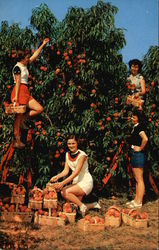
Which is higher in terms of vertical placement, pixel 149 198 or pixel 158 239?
pixel 149 198

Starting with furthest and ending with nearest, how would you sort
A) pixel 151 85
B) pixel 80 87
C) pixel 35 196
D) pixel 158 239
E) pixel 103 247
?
pixel 151 85 → pixel 80 87 → pixel 35 196 → pixel 158 239 → pixel 103 247

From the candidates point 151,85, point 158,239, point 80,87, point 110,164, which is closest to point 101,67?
point 80,87

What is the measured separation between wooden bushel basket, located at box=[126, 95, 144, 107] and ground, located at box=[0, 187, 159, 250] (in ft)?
7.91

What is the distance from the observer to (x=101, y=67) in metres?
7.52

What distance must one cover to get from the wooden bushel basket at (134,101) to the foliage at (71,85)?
128 millimetres

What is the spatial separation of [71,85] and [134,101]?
4.30 ft

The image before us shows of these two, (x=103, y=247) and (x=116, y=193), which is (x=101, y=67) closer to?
(x=116, y=193)

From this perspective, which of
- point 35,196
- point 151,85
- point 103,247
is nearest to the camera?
point 103,247

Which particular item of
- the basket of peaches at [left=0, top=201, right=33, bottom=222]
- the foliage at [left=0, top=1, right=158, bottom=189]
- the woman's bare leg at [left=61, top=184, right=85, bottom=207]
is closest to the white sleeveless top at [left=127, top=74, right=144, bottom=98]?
the foliage at [left=0, top=1, right=158, bottom=189]

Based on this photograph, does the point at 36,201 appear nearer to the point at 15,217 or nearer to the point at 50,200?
the point at 50,200

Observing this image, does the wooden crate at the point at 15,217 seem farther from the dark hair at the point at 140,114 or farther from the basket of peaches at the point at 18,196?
the dark hair at the point at 140,114

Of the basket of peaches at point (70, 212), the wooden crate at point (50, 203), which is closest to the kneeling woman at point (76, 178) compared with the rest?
the basket of peaches at point (70, 212)

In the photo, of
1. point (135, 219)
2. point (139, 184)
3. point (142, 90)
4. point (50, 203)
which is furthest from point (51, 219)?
point (142, 90)

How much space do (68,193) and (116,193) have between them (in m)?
2.35
